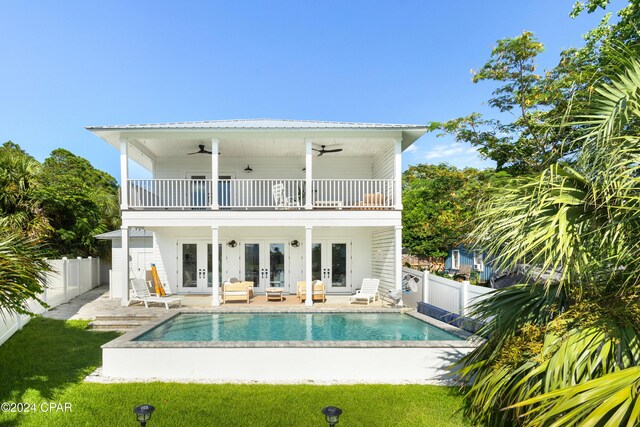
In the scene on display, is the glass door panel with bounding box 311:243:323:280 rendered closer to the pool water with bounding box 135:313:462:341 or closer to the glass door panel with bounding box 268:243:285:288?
the glass door panel with bounding box 268:243:285:288

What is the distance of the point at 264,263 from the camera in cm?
1386

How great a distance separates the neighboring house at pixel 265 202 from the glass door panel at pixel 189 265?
42 mm

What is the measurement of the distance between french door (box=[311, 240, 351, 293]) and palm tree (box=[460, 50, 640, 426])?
10210mm

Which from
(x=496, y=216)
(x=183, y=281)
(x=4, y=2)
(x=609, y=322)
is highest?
(x=4, y=2)

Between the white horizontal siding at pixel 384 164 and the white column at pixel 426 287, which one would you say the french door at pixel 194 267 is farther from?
the white column at pixel 426 287

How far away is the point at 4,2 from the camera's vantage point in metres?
9.53

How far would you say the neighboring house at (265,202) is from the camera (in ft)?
35.5

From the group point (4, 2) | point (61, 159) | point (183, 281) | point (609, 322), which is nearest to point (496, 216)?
point (609, 322)

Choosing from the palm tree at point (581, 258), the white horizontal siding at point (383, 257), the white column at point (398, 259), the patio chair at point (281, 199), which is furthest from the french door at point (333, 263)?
the palm tree at point (581, 258)

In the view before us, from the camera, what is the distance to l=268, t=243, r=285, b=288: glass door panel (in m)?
13.9

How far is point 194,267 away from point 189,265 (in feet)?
0.77

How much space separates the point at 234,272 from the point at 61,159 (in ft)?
103

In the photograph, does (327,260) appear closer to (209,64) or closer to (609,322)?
(609,322)

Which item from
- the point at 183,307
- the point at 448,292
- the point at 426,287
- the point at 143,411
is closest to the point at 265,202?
the point at 183,307
